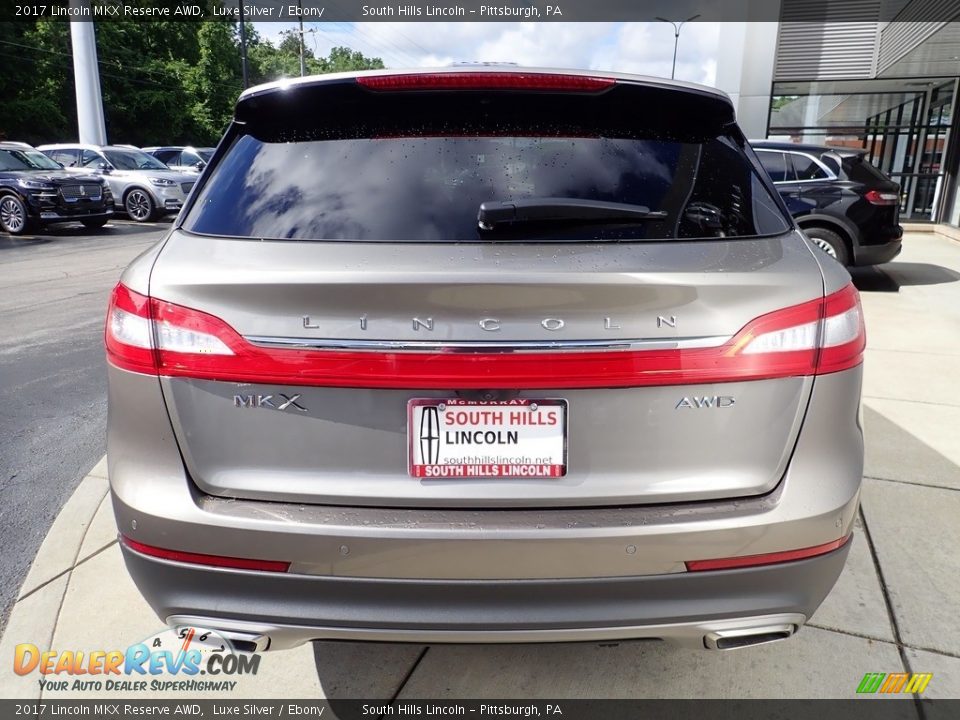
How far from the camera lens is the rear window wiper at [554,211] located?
1765 millimetres

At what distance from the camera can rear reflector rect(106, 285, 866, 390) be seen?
159 centimetres

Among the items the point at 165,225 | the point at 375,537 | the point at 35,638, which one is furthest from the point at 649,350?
the point at 165,225

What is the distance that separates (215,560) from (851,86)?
20.2m

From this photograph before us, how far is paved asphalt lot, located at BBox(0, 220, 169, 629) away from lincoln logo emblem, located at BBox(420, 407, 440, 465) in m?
2.03

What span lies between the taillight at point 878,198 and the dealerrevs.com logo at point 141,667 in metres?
8.90

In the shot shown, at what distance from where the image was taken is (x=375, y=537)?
163 cm

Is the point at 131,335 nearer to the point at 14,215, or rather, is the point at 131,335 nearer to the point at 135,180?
the point at 14,215

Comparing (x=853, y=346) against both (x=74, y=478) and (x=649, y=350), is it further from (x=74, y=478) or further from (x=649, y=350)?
(x=74, y=478)

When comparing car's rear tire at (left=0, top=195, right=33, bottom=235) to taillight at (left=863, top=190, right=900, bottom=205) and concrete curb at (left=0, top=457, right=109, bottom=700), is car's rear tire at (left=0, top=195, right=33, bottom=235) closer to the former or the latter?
concrete curb at (left=0, top=457, right=109, bottom=700)

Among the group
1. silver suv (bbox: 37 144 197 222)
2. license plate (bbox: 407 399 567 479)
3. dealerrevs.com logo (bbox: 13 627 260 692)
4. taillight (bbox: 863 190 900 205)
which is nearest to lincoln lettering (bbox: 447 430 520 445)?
license plate (bbox: 407 399 567 479)

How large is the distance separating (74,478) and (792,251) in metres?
3.66

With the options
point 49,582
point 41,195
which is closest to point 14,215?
point 41,195

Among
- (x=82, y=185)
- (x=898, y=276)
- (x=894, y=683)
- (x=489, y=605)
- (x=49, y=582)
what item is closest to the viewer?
(x=489, y=605)

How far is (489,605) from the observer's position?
5.55ft
